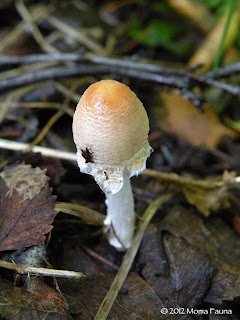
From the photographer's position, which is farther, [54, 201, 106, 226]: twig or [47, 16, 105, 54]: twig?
[47, 16, 105, 54]: twig

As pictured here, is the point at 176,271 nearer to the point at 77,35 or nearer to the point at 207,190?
the point at 207,190

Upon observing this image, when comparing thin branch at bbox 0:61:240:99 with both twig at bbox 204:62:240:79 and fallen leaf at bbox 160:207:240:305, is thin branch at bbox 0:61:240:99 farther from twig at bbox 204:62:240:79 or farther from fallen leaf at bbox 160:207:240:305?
fallen leaf at bbox 160:207:240:305

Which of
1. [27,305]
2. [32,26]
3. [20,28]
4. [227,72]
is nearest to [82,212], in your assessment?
[27,305]

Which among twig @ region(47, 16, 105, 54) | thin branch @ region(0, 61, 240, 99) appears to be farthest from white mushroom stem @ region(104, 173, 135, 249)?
twig @ region(47, 16, 105, 54)

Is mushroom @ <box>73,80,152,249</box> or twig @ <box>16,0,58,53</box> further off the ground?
mushroom @ <box>73,80,152,249</box>

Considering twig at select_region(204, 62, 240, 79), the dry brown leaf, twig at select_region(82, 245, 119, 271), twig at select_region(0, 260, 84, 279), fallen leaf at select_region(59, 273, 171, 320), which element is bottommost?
twig at select_region(82, 245, 119, 271)

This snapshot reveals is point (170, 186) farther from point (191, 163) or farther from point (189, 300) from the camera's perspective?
point (189, 300)
